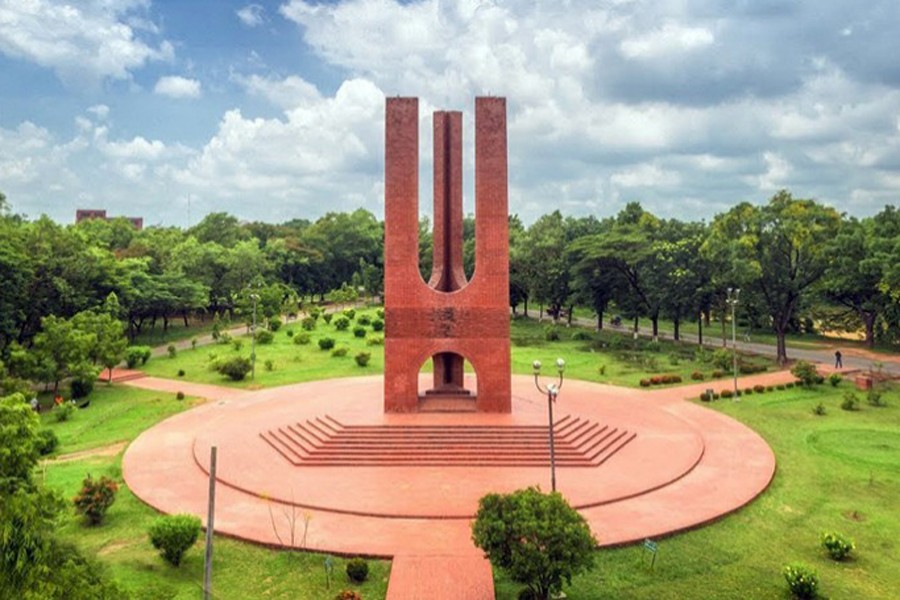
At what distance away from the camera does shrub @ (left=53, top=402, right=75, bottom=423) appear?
→ 23.4 meters

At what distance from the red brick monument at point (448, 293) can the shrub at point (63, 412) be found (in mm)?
13348

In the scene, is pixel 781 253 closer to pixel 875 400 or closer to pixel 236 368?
pixel 875 400

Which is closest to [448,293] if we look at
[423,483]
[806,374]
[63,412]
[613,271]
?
[423,483]

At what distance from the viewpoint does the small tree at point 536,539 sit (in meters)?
9.64

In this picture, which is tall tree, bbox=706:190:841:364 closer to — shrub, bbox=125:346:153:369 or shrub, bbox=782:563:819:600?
shrub, bbox=782:563:819:600

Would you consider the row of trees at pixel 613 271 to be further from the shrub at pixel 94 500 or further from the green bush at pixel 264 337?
the shrub at pixel 94 500

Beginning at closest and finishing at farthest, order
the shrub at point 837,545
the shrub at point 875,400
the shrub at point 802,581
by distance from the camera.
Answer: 1. the shrub at point 802,581
2. the shrub at point 837,545
3. the shrub at point 875,400

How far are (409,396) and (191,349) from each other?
25.1 meters

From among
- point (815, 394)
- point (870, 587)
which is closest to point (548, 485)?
point (870, 587)

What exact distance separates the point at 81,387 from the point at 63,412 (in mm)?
3425

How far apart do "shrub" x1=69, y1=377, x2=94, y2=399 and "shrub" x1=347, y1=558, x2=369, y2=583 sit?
2078cm

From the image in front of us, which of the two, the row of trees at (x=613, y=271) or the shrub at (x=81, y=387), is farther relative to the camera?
the row of trees at (x=613, y=271)

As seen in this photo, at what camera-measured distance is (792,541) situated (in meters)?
12.9

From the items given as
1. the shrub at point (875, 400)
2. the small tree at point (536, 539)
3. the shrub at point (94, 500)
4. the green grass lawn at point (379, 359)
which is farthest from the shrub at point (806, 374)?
the shrub at point (94, 500)
